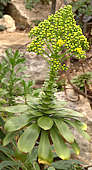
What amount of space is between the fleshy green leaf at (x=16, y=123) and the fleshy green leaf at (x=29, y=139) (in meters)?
0.07

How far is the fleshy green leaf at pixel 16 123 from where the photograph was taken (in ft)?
4.76

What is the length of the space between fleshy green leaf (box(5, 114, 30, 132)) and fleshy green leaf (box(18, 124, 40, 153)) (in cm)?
7

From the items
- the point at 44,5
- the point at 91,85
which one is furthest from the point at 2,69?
the point at 44,5

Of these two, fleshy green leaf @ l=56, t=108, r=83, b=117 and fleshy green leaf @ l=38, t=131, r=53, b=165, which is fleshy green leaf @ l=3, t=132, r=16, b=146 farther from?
fleshy green leaf @ l=56, t=108, r=83, b=117

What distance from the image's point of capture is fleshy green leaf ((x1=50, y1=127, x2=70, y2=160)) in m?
1.38

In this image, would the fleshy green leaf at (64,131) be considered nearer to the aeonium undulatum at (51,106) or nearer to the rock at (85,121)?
the aeonium undulatum at (51,106)

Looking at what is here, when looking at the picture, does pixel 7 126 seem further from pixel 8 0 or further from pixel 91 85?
pixel 8 0

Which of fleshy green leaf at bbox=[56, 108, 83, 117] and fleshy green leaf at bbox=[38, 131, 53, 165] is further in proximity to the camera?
fleshy green leaf at bbox=[56, 108, 83, 117]

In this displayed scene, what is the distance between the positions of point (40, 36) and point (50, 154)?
37.4 inches

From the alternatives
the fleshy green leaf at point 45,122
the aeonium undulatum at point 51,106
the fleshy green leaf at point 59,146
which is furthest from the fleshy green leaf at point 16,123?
the fleshy green leaf at point 59,146

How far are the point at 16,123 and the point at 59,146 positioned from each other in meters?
0.41

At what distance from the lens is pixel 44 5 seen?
7922 millimetres

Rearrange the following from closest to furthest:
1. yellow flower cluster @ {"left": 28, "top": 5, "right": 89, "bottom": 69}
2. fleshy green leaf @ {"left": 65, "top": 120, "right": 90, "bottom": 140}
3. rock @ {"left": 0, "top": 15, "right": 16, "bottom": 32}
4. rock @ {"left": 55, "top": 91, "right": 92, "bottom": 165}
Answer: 1. yellow flower cluster @ {"left": 28, "top": 5, "right": 89, "bottom": 69}
2. fleshy green leaf @ {"left": 65, "top": 120, "right": 90, "bottom": 140}
3. rock @ {"left": 55, "top": 91, "right": 92, "bottom": 165}
4. rock @ {"left": 0, "top": 15, "right": 16, "bottom": 32}

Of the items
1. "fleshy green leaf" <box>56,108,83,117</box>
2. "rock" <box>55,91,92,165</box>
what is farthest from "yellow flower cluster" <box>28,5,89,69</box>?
"rock" <box>55,91,92,165</box>
